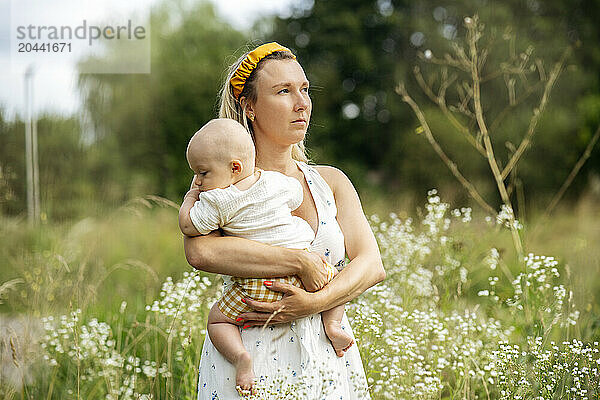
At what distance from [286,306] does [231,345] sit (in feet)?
0.70

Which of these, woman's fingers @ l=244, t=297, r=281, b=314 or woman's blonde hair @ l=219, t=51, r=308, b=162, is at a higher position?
woman's blonde hair @ l=219, t=51, r=308, b=162

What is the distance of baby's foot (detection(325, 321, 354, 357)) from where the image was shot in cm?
238

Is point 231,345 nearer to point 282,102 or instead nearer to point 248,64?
point 282,102

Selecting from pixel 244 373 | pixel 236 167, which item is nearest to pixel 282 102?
pixel 236 167

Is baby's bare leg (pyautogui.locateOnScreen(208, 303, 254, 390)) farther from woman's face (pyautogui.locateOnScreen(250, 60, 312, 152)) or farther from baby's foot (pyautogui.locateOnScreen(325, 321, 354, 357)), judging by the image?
woman's face (pyautogui.locateOnScreen(250, 60, 312, 152))

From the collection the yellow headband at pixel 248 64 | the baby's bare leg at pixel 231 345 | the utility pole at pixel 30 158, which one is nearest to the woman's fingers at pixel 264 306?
the baby's bare leg at pixel 231 345

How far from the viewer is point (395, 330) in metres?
3.09

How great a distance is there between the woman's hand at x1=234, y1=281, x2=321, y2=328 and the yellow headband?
2.36 feet

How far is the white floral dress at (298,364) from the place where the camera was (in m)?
2.30

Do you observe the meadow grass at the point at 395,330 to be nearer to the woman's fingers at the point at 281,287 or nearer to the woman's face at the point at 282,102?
the woman's fingers at the point at 281,287

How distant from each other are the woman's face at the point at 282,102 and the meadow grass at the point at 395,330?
0.83 m

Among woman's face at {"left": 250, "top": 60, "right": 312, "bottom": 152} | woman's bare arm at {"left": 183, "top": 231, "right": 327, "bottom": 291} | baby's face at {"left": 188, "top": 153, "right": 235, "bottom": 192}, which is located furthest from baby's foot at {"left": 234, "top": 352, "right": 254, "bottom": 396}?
→ woman's face at {"left": 250, "top": 60, "right": 312, "bottom": 152}

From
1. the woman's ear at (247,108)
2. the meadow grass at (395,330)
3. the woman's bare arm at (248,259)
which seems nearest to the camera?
the woman's bare arm at (248,259)

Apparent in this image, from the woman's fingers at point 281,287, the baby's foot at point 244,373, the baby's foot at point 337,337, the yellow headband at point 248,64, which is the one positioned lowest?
the baby's foot at point 244,373
